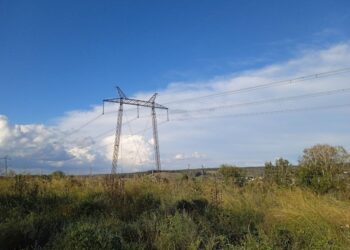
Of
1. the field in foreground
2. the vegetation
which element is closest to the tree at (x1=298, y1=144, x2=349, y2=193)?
the vegetation

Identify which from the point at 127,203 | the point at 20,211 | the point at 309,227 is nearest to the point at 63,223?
the point at 20,211

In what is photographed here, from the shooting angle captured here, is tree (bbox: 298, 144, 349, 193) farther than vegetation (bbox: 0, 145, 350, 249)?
Yes

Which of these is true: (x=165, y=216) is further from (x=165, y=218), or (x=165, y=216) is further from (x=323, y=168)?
(x=323, y=168)

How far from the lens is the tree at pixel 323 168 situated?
20145mm

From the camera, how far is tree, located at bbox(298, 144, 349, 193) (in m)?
20.1

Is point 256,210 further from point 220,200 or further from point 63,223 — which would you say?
point 63,223

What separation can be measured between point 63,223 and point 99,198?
348 centimetres

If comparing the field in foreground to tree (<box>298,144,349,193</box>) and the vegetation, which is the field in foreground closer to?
the vegetation

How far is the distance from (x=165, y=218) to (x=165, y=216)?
34 cm

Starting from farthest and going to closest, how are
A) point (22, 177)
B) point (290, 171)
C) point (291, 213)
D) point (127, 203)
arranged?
point (290, 171)
point (22, 177)
point (127, 203)
point (291, 213)

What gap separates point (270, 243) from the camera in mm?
9797

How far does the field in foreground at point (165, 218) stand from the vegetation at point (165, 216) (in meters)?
0.02

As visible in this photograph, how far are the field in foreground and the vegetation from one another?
0.07ft

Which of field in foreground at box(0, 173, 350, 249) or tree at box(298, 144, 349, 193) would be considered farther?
tree at box(298, 144, 349, 193)
